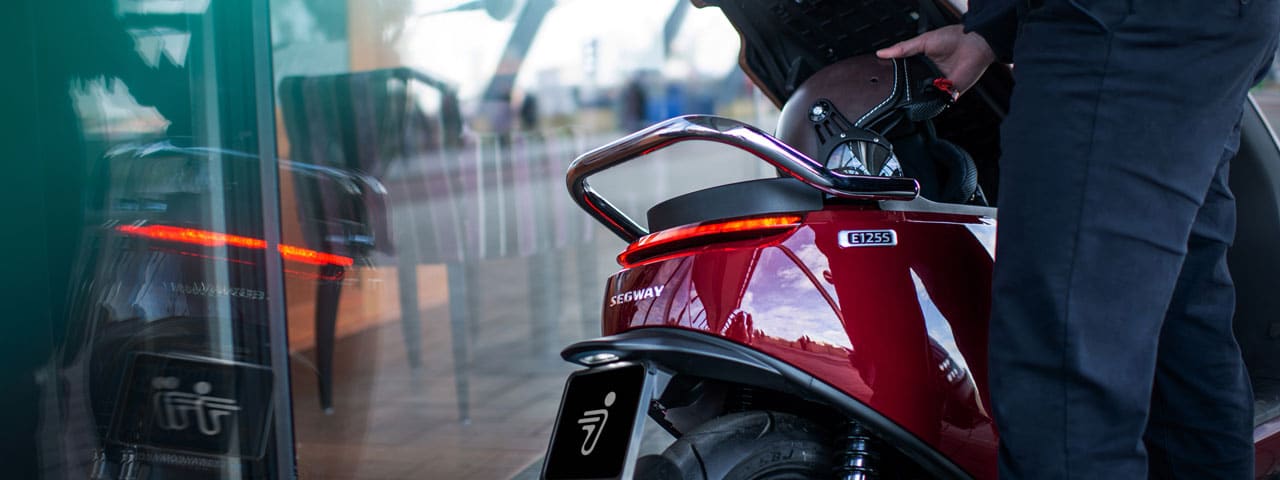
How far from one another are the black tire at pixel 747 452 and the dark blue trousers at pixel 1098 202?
0.81 feet

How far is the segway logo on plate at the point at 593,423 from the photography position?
1323 millimetres

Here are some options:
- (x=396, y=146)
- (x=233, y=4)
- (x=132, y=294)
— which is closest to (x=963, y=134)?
(x=233, y=4)

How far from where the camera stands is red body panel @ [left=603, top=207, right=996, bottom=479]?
1.39m

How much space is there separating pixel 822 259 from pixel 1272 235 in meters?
1.32

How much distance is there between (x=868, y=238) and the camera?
4.71ft

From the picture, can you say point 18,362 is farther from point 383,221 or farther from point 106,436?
point 383,221

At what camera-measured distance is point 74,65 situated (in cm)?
189

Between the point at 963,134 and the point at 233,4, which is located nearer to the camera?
the point at 233,4

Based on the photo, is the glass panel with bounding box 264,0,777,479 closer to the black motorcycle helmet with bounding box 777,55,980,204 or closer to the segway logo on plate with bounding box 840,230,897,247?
the black motorcycle helmet with bounding box 777,55,980,204

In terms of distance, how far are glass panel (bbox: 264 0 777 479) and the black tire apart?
1070 millimetres

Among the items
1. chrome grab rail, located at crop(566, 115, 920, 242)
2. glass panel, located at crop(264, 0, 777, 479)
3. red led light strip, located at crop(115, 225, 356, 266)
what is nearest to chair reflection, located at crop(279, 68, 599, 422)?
glass panel, located at crop(264, 0, 777, 479)

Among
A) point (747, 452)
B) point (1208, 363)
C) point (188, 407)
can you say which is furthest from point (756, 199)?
point (188, 407)

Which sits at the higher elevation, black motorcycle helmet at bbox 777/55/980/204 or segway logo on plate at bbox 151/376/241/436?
black motorcycle helmet at bbox 777/55/980/204

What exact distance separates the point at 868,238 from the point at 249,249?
1135 mm
